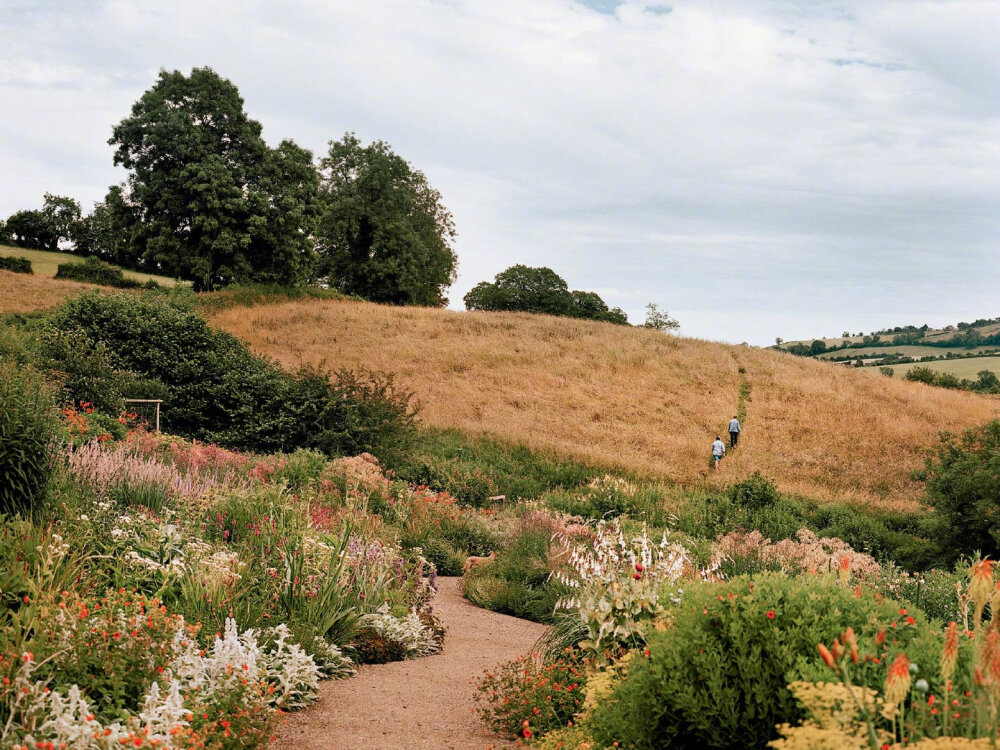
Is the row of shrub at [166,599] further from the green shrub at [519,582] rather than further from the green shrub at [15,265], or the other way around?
the green shrub at [15,265]

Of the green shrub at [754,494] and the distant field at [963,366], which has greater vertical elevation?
the distant field at [963,366]

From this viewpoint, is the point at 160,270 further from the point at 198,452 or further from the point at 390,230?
the point at 198,452

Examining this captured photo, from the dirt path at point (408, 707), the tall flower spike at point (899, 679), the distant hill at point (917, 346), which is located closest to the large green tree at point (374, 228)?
the distant hill at point (917, 346)

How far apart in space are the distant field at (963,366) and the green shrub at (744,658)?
174 ft

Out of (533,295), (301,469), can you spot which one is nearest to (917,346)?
(533,295)

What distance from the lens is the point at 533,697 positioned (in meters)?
5.43

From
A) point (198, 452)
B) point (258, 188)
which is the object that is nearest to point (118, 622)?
point (198, 452)

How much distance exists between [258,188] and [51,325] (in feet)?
68.5

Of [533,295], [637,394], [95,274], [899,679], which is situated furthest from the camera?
[533,295]

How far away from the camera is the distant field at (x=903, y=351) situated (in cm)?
7044

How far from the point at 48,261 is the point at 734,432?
35.3 m

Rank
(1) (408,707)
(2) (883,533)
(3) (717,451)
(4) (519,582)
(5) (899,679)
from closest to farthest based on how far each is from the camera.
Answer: (5) (899,679) < (1) (408,707) < (4) (519,582) < (2) (883,533) < (3) (717,451)

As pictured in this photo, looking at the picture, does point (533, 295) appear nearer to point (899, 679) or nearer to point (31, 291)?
point (31, 291)

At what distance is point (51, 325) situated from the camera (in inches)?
804
